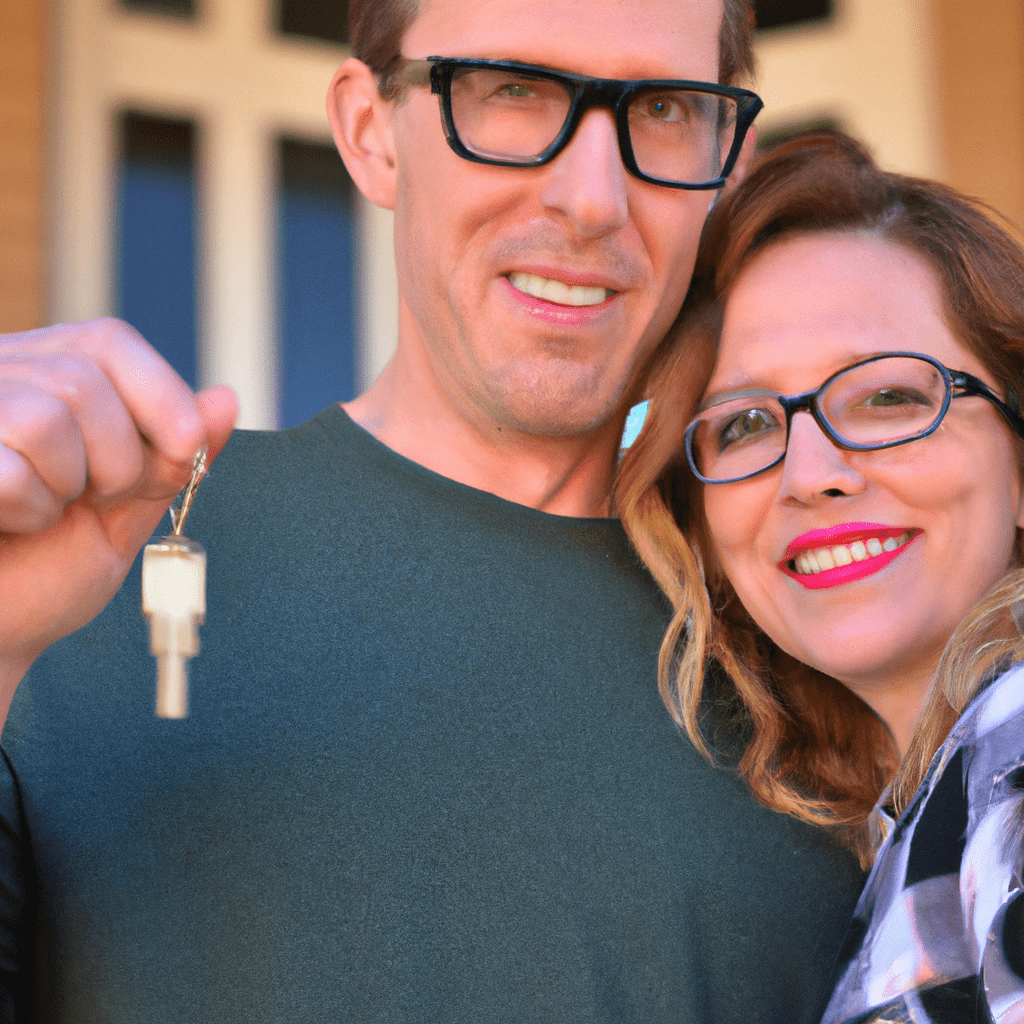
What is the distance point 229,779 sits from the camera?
1611 mm

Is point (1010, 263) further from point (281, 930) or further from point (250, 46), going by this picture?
point (250, 46)

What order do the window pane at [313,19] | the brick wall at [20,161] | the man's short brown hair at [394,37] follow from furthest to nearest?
the window pane at [313,19] → the brick wall at [20,161] → the man's short brown hair at [394,37]

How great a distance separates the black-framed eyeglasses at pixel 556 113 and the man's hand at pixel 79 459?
2.91ft

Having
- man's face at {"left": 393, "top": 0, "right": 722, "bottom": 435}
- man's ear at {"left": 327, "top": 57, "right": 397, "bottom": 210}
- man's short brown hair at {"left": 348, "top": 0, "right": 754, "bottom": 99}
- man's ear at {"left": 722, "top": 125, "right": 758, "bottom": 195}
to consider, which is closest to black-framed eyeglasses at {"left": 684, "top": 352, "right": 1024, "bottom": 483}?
man's face at {"left": 393, "top": 0, "right": 722, "bottom": 435}

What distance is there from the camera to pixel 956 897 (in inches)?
53.4

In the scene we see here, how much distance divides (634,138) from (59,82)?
12.0 ft

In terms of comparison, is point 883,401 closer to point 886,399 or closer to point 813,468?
Result: point 886,399

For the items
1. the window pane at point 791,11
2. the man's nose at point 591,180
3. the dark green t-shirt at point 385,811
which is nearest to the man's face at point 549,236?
the man's nose at point 591,180

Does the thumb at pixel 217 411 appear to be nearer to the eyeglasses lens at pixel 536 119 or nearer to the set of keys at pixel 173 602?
the set of keys at pixel 173 602

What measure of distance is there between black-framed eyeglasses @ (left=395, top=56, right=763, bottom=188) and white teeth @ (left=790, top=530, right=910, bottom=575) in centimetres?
61

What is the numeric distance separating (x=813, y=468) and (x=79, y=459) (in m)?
1.10

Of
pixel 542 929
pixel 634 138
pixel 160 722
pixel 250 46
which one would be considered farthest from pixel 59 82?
pixel 542 929

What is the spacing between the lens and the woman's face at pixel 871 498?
1.79 meters

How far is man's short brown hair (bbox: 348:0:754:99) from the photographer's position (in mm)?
2057
